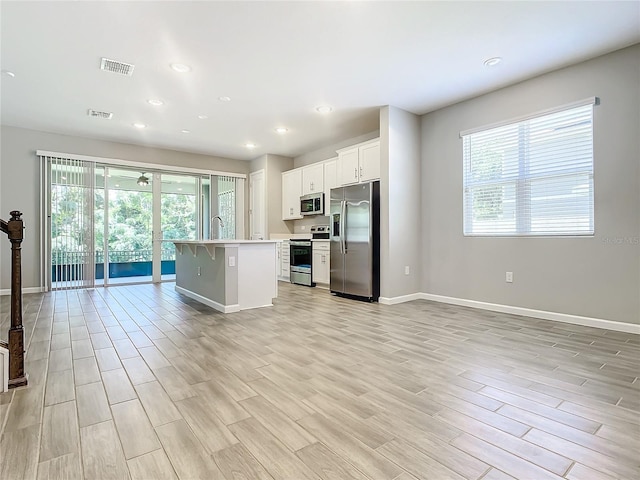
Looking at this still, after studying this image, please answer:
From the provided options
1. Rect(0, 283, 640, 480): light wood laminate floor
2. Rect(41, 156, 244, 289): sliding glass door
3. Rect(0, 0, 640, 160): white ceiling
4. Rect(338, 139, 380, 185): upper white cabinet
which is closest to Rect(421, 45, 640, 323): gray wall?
Rect(0, 0, 640, 160): white ceiling

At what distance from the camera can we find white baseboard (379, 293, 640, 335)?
3.34 m

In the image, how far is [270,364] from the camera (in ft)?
8.25

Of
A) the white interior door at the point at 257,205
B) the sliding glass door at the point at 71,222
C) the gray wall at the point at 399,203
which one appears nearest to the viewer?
the gray wall at the point at 399,203

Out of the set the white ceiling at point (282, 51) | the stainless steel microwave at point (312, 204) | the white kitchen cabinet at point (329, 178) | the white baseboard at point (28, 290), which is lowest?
the white baseboard at point (28, 290)

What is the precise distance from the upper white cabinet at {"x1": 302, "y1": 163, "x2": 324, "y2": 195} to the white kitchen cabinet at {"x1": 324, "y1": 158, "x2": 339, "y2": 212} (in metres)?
0.12

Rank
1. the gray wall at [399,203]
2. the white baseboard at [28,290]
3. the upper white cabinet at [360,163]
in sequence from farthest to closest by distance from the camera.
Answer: the white baseboard at [28,290], the upper white cabinet at [360,163], the gray wall at [399,203]

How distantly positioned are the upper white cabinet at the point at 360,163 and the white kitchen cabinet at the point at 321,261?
47.5 inches

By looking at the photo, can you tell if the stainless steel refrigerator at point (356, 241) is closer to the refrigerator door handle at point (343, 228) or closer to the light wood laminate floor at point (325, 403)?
the refrigerator door handle at point (343, 228)

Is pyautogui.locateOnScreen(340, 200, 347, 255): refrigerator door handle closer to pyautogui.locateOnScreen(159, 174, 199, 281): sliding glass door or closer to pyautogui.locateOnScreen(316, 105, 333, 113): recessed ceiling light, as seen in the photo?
pyautogui.locateOnScreen(316, 105, 333, 113): recessed ceiling light

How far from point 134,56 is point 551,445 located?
178 inches

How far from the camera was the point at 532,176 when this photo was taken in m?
3.96

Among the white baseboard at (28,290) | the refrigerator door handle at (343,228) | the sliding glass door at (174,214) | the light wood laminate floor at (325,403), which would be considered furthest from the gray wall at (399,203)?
the white baseboard at (28,290)

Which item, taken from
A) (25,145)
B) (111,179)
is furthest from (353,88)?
(25,145)

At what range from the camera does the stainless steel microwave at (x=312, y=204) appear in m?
6.63
